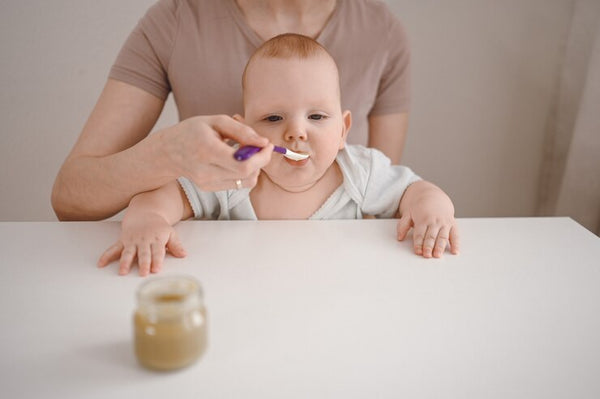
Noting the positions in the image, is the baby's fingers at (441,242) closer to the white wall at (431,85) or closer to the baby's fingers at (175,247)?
the baby's fingers at (175,247)

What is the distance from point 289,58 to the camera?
1.10 metres

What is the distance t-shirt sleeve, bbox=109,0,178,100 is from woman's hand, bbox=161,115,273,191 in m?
0.51

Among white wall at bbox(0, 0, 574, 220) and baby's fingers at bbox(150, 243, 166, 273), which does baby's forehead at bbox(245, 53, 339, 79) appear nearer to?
baby's fingers at bbox(150, 243, 166, 273)

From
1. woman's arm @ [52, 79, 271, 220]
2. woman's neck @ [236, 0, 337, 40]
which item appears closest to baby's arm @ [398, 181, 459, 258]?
woman's arm @ [52, 79, 271, 220]

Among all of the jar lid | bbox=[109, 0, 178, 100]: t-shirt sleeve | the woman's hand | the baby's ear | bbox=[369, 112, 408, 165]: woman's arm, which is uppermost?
bbox=[109, 0, 178, 100]: t-shirt sleeve

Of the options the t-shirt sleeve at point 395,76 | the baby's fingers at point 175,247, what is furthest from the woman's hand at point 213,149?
the t-shirt sleeve at point 395,76

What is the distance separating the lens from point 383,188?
1221 mm

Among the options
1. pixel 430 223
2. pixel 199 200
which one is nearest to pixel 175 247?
pixel 199 200

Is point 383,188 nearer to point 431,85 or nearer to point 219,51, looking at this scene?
point 219,51

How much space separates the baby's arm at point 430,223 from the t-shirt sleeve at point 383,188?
7 cm

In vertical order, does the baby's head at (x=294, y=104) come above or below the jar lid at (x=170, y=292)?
above

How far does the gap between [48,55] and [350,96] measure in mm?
1309

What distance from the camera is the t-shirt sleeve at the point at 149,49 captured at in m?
1.28

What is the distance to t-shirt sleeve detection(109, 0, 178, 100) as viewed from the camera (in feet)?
4.21
